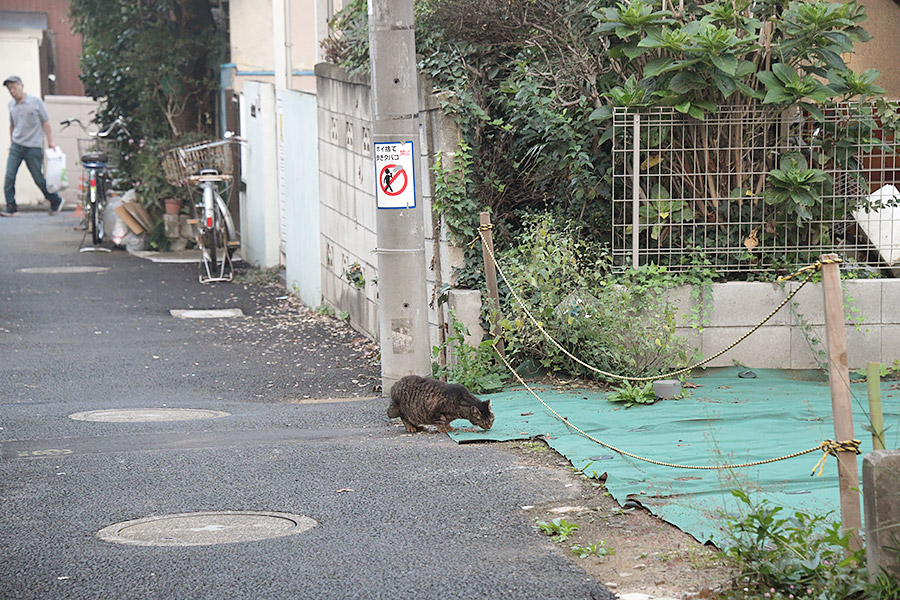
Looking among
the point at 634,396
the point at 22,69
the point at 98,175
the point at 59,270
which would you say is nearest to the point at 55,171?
the point at 22,69

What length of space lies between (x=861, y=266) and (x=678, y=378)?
1829 mm

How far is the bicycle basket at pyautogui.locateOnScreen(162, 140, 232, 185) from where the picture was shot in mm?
16875

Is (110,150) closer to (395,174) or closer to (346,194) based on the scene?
(346,194)

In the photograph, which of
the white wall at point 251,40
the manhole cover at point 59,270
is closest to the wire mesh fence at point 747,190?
the manhole cover at point 59,270

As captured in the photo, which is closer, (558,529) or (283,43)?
(558,529)

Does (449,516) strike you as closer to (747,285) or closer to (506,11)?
(747,285)

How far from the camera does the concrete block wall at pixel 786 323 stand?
805 cm

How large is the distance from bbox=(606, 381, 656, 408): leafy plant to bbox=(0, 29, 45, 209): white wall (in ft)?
71.2

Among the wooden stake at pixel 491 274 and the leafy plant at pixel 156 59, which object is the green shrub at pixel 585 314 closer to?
the wooden stake at pixel 491 274

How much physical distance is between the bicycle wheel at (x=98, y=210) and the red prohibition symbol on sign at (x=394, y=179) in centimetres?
1250

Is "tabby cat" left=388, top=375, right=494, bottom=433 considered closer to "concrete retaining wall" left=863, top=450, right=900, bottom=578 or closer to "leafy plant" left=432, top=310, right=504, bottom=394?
"leafy plant" left=432, top=310, right=504, bottom=394

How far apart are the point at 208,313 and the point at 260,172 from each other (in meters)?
3.48

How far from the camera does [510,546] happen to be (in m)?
4.46

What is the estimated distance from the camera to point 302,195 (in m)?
13.8
